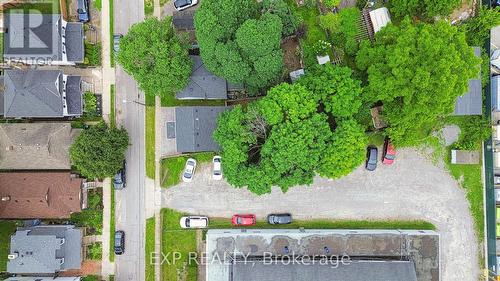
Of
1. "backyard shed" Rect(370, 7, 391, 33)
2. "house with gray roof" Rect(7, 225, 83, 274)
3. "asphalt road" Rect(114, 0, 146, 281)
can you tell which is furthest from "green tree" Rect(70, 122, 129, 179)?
"backyard shed" Rect(370, 7, 391, 33)

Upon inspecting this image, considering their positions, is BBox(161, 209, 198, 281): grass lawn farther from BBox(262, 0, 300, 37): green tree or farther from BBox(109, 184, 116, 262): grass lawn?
BBox(262, 0, 300, 37): green tree

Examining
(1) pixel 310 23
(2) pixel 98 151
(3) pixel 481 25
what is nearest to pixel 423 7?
(3) pixel 481 25

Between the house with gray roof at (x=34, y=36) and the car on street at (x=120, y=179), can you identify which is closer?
the house with gray roof at (x=34, y=36)

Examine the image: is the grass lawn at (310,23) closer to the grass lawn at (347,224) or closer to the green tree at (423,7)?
the green tree at (423,7)

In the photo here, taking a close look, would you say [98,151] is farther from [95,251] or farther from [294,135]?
[294,135]

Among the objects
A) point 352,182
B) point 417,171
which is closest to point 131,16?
point 352,182

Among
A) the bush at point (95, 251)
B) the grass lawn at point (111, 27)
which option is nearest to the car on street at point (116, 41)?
the grass lawn at point (111, 27)
